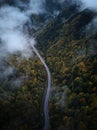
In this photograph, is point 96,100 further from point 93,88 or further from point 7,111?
point 7,111

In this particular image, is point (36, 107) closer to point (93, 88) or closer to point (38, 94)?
point (38, 94)

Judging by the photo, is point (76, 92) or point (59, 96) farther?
point (76, 92)

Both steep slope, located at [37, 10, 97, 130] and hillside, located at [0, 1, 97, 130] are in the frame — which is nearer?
steep slope, located at [37, 10, 97, 130]

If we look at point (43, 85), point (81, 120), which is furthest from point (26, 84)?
point (81, 120)

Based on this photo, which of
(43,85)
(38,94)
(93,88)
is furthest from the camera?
(43,85)

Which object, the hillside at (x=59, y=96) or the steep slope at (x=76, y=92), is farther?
the hillside at (x=59, y=96)

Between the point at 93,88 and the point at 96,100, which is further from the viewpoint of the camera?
the point at 93,88

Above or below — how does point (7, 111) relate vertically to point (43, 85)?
below

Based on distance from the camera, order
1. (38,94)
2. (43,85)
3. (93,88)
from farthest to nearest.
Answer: (43,85) < (38,94) < (93,88)

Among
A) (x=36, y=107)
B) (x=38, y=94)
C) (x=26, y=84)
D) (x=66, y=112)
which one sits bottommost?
(x=66, y=112)

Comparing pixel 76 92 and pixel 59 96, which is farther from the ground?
pixel 59 96
